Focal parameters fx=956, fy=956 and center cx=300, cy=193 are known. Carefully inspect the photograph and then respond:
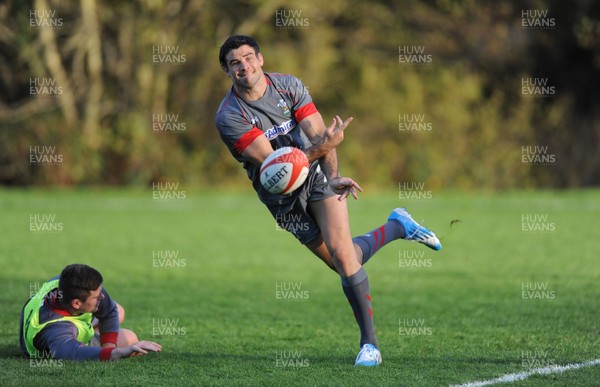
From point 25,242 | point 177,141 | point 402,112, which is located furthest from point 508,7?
point 25,242

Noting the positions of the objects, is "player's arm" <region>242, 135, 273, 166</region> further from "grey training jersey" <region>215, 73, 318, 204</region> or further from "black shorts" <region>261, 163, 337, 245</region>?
"black shorts" <region>261, 163, 337, 245</region>

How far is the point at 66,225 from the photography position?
693 inches

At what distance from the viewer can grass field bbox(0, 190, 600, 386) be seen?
658 cm

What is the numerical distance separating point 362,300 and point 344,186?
0.85 meters

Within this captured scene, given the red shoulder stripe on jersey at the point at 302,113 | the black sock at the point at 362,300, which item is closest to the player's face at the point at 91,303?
the black sock at the point at 362,300

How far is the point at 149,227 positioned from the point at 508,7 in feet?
51.3

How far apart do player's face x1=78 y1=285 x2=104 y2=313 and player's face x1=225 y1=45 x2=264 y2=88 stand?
180cm

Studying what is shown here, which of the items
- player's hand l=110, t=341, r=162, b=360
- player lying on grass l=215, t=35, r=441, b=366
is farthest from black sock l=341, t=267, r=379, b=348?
player's hand l=110, t=341, r=162, b=360

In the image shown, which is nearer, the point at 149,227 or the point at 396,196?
the point at 149,227

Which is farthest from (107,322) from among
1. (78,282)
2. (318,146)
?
(318,146)

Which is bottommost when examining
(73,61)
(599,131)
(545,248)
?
(545,248)

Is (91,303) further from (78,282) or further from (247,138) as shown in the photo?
(247,138)

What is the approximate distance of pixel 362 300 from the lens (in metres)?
6.76

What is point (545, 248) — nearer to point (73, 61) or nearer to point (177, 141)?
point (177, 141)
